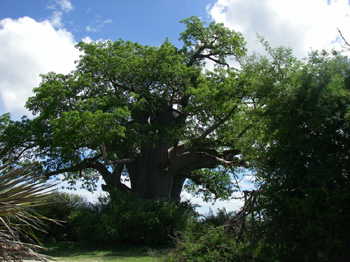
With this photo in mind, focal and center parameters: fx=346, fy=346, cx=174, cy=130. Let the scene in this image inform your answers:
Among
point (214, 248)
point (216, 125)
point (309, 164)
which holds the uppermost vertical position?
point (216, 125)

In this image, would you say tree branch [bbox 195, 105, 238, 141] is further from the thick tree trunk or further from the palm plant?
the palm plant

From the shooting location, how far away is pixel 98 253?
43.7 feet

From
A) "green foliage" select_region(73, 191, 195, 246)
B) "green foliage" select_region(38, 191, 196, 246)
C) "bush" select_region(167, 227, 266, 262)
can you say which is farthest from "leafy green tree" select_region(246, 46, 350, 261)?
"green foliage" select_region(73, 191, 195, 246)

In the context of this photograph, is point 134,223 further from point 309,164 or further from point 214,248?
point 309,164

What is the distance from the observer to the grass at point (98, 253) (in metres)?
11.7

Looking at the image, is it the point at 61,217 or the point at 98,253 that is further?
the point at 61,217

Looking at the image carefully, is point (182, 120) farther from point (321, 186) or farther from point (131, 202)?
point (321, 186)

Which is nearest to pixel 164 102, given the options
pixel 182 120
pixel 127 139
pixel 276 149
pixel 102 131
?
pixel 182 120

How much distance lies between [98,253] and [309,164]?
9.74 metres

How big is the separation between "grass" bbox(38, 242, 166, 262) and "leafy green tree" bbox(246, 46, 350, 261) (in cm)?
531

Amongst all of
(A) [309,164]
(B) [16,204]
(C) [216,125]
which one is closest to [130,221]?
(C) [216,125]

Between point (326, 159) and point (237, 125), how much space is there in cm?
998

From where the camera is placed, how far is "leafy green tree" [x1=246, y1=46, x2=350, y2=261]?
5855 mm

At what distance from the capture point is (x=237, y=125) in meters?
16.0
